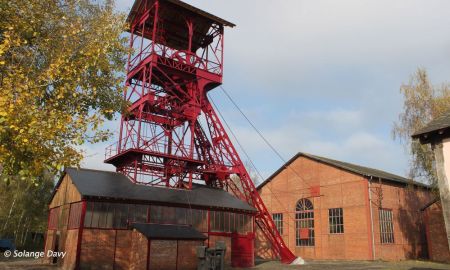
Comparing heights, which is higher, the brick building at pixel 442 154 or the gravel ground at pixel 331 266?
the brick building at pixel 442 154

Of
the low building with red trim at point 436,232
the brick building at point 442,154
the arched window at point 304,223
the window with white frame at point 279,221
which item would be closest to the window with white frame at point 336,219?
the arched window at point 304,223

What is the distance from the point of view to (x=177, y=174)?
2541 centimetres

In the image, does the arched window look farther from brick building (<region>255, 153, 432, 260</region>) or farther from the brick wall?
the brick wall

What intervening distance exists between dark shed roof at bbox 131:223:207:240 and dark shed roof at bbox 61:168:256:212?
56.0 inches

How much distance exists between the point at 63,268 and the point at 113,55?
40.3 feet

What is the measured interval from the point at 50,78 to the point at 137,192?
1157 cm

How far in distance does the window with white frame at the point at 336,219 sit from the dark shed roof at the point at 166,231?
1396 centimetres

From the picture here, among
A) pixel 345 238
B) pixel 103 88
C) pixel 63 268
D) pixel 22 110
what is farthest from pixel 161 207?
pixel 345 238

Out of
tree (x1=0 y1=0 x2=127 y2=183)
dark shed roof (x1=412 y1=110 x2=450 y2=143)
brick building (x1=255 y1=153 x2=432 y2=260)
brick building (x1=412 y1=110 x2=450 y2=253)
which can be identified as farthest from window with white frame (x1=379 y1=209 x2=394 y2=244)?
tree (x1=0 y1=0 x2=127 y2=183)

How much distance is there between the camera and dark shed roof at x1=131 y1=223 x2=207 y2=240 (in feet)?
61.9

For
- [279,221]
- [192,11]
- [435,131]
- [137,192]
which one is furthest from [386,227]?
[192,11]

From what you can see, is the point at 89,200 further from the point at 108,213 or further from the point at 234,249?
the point at 234,249

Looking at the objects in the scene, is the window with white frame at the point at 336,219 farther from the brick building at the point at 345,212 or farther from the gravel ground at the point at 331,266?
the gravel ground at the point at 331,266

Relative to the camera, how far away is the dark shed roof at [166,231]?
18.9 meters
